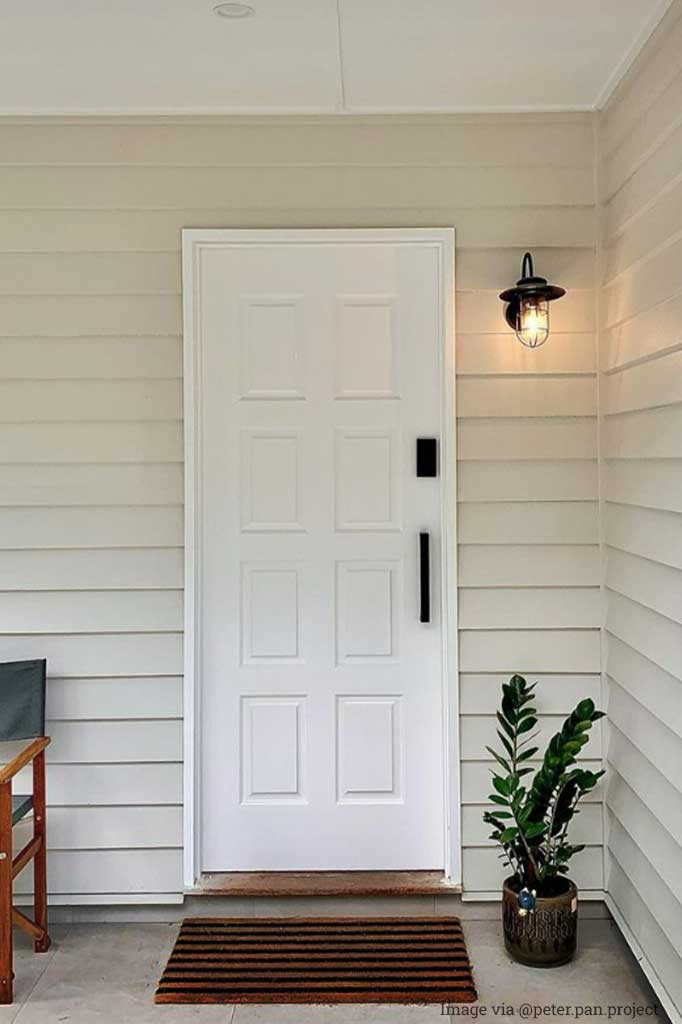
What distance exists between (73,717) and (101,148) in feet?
5.80

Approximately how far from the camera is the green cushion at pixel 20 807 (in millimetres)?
2807

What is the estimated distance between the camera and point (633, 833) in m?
2.86

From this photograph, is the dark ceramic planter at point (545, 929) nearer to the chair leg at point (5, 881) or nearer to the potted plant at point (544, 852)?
the potted plant at point (544, 852)

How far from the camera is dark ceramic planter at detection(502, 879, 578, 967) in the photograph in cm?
282

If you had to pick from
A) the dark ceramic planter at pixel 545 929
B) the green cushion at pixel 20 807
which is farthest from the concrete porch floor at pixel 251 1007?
the green cushion at pixel 20 807

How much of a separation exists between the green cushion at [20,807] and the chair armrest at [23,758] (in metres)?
0.11

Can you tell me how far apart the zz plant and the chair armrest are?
1.30 metres

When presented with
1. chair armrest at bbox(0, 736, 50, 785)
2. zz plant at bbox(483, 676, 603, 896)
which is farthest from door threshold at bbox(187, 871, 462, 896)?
chair armrest at bbox(0, 736, 50, 785)

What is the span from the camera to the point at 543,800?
9.46ft

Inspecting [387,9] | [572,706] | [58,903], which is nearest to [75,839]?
[58,903]

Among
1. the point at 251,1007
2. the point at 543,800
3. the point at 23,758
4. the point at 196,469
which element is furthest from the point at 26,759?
the point at 543,800

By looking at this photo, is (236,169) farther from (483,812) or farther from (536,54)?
(483,812)

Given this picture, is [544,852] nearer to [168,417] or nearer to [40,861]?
[40,861]

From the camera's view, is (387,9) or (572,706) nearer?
(387,9)
